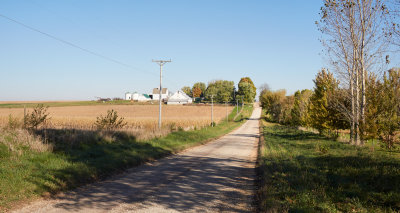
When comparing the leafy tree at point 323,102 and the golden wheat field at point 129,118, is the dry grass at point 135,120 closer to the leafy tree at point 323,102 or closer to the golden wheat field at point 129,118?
the golden wheat field at point 129,118

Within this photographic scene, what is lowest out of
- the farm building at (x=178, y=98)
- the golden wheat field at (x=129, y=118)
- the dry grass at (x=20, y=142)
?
the golden wheat field at (x=129, y=118)

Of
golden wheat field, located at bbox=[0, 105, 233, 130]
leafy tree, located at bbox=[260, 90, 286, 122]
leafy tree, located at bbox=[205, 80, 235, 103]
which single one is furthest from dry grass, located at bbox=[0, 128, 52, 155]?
leafy tree, located at bbox=[205, 80, 235, 103]

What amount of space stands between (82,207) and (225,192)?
4046mm

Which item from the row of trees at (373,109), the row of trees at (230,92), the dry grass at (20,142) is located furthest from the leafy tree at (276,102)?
the dry grass at (20,142)

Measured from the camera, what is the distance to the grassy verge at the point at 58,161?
26.8ft

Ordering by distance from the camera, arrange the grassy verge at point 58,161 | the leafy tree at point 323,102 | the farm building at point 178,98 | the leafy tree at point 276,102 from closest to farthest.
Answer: the grassy verge at point 58,161
the leafy tree at point 323,102
the leafy tree at point 276,102
the farm building at point 178,98

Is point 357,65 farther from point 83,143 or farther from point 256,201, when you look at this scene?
point 83,143

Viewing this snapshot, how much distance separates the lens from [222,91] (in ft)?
427

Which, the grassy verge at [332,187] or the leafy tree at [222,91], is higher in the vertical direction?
the leafy tree at [222,91]

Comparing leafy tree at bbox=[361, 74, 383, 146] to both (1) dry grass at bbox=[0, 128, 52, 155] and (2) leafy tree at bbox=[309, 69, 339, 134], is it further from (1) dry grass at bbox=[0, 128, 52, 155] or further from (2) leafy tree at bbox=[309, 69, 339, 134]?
(1) dry grass at bbox=[0, 128, 52, 155]

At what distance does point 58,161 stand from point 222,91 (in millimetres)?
120291

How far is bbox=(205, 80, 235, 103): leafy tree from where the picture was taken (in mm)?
128500

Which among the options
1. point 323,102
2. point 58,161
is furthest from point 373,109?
point 58,161

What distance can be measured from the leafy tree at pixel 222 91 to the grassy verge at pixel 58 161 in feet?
359
